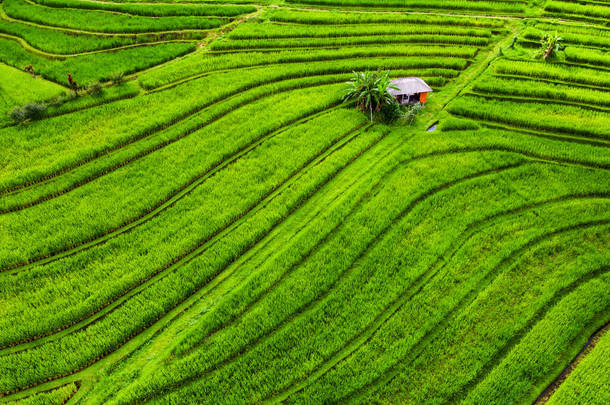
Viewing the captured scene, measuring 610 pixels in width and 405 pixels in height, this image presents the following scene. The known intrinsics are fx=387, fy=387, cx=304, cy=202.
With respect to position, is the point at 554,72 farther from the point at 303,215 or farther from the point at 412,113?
the point at 303,215

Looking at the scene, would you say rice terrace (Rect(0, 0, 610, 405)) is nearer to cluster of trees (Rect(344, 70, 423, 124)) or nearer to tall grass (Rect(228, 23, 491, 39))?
cluster of trees (Rect(344, 70, 423, 124))

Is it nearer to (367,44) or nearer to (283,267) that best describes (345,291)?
(283,267)

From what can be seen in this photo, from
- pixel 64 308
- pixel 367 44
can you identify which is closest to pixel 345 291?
pixel 64 308

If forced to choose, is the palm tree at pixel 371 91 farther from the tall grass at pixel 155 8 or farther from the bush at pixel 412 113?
the tall grass at pixel 155 8

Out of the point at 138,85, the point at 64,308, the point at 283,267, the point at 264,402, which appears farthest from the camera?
the point at 138,85

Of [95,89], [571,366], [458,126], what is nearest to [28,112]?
[95,89]

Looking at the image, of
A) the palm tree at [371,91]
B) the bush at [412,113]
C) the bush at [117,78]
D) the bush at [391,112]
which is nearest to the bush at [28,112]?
the bush at [117,78]
